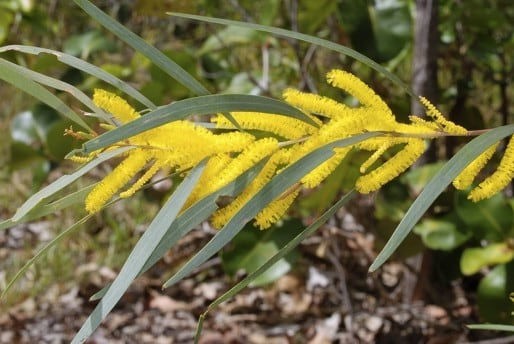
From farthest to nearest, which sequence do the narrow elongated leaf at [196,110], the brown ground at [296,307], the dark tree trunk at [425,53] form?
the brown ground at [296,307] < the dark tree trunk at [425,53] < the narrow elongated leaf at [196,110]

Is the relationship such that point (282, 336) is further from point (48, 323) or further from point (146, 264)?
point (146, 264)

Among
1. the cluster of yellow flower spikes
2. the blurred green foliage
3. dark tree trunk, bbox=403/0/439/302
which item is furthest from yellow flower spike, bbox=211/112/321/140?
dark tree trunk, bbox=403/0/439/302

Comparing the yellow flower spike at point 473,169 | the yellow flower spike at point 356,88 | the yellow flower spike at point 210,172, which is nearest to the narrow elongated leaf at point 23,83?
the yellow flower spike at point 210,172

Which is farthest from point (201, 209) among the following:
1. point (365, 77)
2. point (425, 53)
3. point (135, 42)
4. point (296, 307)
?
point (296, 307)

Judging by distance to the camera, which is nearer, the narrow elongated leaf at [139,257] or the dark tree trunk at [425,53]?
the narrow elongated leaf at [139,257]

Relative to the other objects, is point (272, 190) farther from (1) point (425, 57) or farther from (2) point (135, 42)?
(1) point (425, 57)

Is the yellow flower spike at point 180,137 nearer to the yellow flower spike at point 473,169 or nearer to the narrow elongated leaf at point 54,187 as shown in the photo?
the narrow elongated leaf at point 54,187

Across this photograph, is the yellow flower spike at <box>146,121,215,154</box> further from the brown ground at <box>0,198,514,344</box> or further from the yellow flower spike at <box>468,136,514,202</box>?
the brown ground at <box>0,198,514,344</box>
